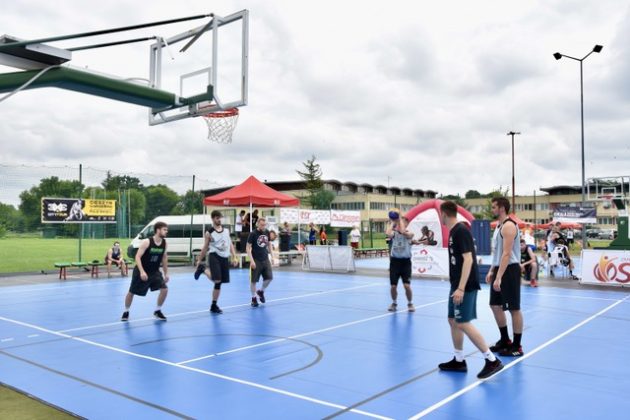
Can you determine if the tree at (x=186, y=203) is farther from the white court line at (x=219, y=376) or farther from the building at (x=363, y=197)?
the building at (x=363, y=197)

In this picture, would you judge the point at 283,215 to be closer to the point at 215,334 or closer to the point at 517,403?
the point at 215,334

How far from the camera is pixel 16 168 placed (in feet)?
62.3

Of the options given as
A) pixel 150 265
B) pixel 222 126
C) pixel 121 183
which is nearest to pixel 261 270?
pixel 150 265

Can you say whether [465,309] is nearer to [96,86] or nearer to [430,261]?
[96,86]

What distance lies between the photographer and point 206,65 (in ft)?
23.8

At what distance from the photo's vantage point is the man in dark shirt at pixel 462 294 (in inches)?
227

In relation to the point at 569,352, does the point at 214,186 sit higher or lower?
higher

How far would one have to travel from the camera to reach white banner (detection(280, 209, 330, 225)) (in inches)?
949

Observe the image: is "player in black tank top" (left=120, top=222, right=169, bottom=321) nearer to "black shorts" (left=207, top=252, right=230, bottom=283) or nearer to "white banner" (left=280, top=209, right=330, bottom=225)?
"black shorts" (left=207, top=252, right=230, bottom=283)

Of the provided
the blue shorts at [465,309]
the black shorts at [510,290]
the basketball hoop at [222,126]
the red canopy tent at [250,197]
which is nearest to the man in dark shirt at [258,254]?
the basketball hoop at [222,126]

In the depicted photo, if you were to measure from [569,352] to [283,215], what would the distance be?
17.7m

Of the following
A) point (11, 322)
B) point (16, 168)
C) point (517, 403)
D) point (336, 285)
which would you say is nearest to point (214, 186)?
point (16, 168)

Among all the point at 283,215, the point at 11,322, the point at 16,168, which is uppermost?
the point at 16,168

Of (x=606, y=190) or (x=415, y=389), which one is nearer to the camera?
(x=415, y=389)
